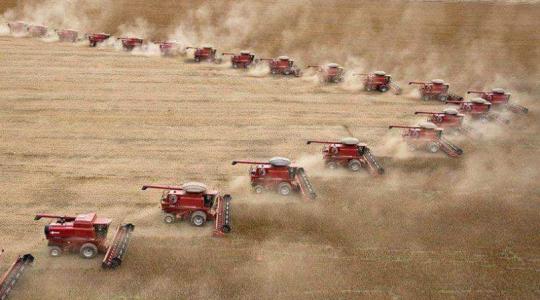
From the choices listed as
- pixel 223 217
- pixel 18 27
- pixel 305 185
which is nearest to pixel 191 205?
pixel 223 217

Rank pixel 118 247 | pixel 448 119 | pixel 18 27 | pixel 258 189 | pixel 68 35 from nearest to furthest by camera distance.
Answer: pixel 118 247 → pixel 258 189 → pixel 448 119 → pixel 68 35 → pixel 18 27

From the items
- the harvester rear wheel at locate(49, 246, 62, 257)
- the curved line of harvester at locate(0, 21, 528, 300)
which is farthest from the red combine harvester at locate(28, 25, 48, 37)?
the harvester rear wheel at locate(49, 246, 62, 257)

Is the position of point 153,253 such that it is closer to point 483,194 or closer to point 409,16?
point 483,194

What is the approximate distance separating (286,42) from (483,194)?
34.1 meters

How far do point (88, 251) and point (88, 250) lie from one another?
34mm

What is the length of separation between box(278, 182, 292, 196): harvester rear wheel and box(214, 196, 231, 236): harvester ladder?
7.67 feet

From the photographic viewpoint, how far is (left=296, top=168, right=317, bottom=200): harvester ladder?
21000 mm

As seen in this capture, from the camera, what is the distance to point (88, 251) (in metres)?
16.7

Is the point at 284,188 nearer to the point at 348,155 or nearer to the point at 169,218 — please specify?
the point at 348,155

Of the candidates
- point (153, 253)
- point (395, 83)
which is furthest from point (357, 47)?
point (153, 253)

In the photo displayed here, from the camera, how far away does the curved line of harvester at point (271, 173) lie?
16.6m

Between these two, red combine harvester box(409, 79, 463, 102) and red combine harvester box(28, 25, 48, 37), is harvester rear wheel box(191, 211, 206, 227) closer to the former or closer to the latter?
red combine harvester box(409, 79, 463, 102)

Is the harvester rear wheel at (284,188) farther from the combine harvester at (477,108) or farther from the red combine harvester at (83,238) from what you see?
the combine harvester at (477,108)

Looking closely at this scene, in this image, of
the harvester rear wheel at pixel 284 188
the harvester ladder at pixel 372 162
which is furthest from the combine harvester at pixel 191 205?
the harvester ladder at pixel 372 162
